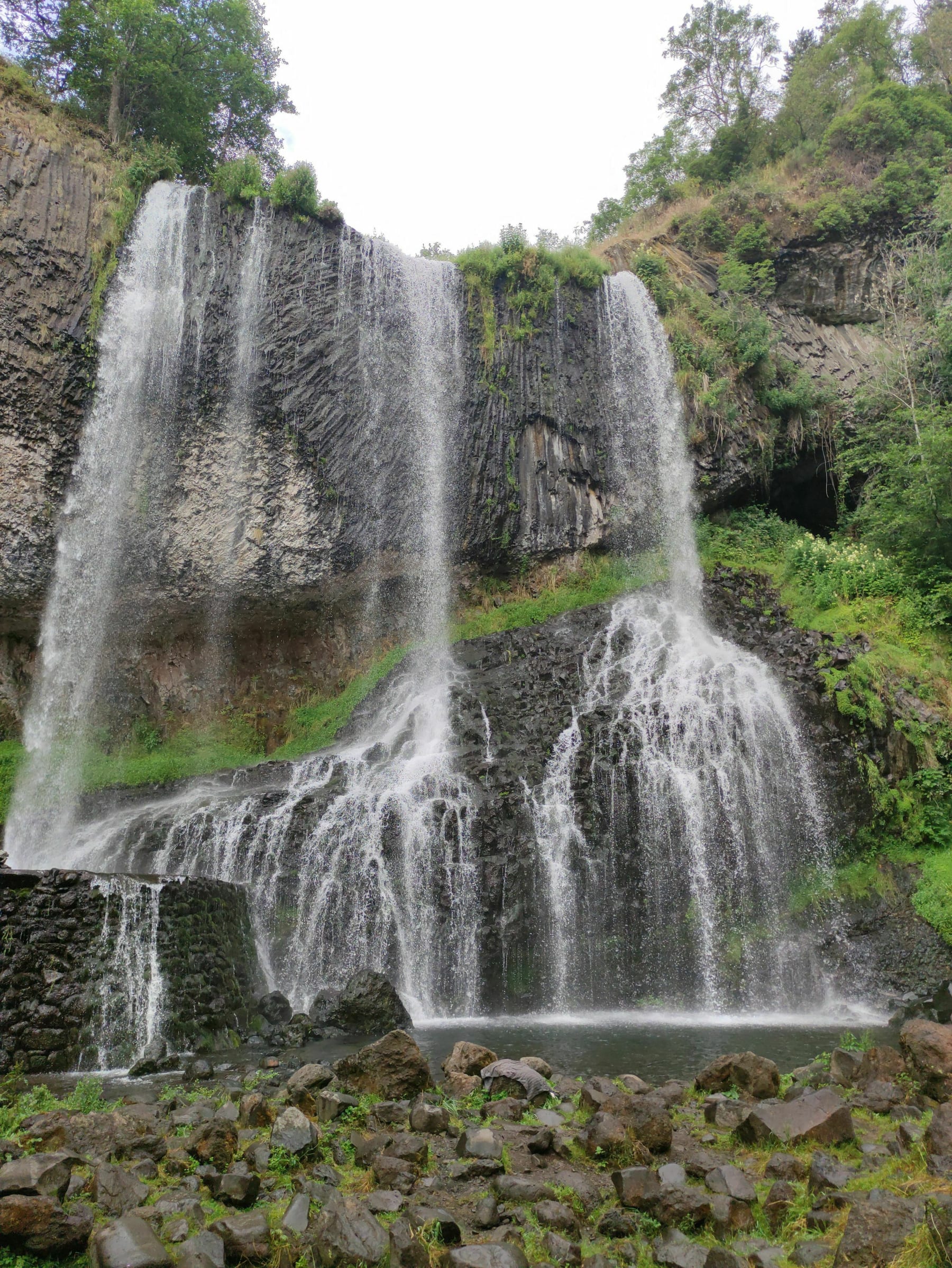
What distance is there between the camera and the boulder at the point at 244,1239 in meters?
3.09

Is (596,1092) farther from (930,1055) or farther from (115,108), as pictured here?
(115,108)

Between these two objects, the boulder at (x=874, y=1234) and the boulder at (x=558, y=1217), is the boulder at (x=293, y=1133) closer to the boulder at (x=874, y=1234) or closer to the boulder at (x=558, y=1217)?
the boulder at (x=558, y=1217)

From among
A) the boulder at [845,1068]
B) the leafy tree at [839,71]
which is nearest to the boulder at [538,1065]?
the boulder at [845,1068]

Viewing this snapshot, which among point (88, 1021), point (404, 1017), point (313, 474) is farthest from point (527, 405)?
point (88, 1021)

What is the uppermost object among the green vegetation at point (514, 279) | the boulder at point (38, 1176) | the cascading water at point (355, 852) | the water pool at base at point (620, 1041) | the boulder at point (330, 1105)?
the green vegetation at point (514, 279)

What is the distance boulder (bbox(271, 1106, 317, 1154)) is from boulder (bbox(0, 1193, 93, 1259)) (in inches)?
46.0

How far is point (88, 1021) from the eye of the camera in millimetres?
7758

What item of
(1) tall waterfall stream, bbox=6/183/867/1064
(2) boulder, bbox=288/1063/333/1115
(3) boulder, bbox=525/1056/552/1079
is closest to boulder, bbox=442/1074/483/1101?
(3) boulder, bbox=525/1056/552/1079

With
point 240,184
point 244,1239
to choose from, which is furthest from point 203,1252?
point 240,184

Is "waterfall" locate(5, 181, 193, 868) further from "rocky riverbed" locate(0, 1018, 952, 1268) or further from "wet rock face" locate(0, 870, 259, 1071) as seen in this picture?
"rocky riverbed" locate(0, 1018, 952, 1268)

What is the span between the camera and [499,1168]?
3930 millimetres

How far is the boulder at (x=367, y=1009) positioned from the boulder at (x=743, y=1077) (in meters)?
3.88

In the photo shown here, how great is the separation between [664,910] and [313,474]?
12.3 meters

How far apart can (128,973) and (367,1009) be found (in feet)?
8.07
